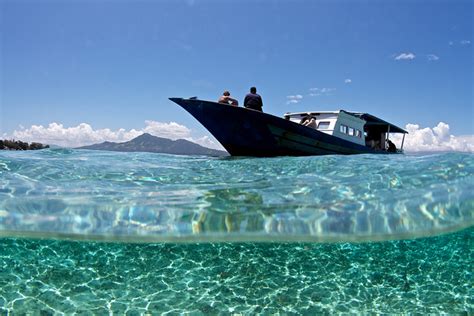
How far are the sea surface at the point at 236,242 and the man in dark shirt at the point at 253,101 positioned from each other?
6.86m

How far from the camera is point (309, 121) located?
18.2m

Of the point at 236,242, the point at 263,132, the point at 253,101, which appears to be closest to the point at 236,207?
the point at 236,242

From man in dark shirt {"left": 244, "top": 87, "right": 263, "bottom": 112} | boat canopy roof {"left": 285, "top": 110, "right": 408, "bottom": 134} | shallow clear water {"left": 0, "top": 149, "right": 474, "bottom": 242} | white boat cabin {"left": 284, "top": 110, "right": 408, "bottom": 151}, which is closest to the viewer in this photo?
shallow clear water {"left": 0, "top": 149, "right": 474, "bottom": 242}

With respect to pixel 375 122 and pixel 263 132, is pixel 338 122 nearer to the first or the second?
pixel 263 132

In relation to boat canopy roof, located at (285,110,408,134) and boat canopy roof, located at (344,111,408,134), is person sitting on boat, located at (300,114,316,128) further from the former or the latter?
boat canopy roof, located at (344,111,408,134)

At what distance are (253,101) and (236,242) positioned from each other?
8.80 metres

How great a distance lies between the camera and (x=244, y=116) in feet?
47.3

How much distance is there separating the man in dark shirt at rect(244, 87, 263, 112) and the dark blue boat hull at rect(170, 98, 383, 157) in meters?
0.86

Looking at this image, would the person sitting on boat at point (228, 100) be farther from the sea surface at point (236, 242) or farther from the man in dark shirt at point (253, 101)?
the sea surface at point (236, 242)

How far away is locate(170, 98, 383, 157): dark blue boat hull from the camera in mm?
14484

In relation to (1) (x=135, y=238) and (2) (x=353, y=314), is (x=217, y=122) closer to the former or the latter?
(1) (x=135, y=238)

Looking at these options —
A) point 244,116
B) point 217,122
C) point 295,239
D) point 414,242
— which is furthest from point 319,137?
point 295,239

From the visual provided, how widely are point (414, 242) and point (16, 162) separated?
11494mm

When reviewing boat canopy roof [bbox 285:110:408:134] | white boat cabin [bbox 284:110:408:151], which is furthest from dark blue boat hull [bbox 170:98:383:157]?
boat canopy roof [bbox 285:110:408:134]
